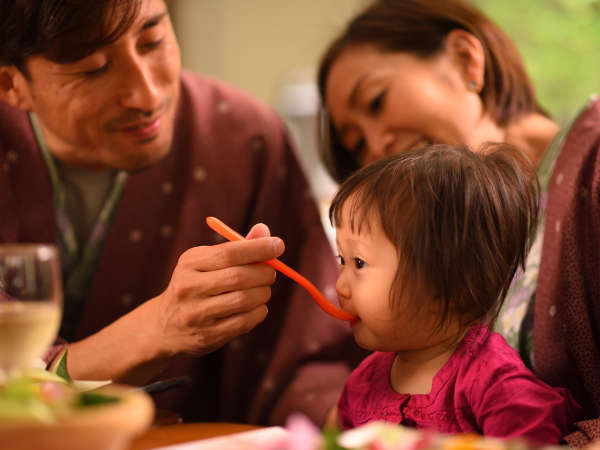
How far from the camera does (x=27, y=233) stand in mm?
1504

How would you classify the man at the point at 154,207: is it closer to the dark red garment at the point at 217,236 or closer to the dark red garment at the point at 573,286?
the dark red garment at the point at 217,236

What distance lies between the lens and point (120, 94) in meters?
1.30

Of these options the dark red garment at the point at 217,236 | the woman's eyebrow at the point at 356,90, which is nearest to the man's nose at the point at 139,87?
the dark red garment at the point at 217,236

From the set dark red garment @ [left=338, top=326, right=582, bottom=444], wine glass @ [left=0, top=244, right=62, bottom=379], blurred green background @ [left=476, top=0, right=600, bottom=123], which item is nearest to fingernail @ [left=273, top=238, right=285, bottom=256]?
dark red garment @ [left=338, top=326, right=582, bottom=444]

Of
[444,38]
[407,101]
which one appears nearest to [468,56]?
[444,38]

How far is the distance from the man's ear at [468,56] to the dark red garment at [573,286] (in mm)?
328

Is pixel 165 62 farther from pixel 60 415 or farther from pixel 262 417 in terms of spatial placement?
pixel 60 415

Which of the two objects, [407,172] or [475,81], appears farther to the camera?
[475,81]

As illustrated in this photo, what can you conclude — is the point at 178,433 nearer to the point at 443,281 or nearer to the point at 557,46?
the point at 443,281

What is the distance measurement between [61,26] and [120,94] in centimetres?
16

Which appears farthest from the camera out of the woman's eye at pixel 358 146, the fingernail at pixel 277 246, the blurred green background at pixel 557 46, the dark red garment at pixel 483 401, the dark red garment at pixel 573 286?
the blurred green background at pixel 557 46

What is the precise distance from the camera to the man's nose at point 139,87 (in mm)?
1279

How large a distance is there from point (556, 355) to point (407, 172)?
0.41m

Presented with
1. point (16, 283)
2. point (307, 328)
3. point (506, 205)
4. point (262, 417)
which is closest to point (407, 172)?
point (506, 205)
